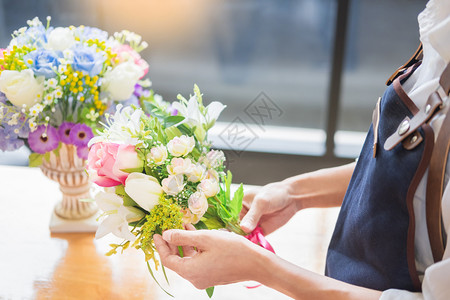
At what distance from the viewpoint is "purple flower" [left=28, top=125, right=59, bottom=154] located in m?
1.40

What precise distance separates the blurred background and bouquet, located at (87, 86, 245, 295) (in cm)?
220

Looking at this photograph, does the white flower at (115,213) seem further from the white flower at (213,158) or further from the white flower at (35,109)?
the white flower at (35,109)

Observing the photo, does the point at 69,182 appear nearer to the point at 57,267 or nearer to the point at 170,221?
the point at 57,267

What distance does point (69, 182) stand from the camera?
5.00 ft

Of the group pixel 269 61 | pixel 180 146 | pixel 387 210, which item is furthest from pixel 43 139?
pixel 269 61

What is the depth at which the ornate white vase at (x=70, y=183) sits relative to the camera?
1.50 meters

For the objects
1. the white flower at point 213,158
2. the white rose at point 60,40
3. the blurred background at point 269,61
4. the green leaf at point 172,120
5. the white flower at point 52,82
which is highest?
the white rose at point 60,40

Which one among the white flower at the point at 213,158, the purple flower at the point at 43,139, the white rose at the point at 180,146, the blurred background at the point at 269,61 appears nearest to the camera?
the white rose at the point at 180,146

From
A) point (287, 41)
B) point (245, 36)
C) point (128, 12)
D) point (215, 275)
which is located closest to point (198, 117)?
point (215, 275)

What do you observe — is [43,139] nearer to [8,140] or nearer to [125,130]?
[8,140]

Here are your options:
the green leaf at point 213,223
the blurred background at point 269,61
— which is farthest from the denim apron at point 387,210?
the blurred background at point 269,61

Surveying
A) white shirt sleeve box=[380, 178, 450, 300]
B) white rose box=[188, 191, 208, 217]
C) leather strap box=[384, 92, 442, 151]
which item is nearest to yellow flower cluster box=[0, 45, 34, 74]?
white rose box=[188, 191, 208, 217]

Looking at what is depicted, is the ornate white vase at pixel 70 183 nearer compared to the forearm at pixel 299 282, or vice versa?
the forearm at pixel 299 282

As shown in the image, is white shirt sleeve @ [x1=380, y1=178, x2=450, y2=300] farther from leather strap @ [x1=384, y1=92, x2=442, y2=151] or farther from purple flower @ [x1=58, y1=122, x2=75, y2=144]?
purple flower @ [x1=58, y1=122, x2=75, y2=144]
